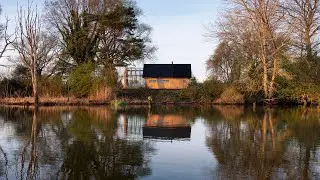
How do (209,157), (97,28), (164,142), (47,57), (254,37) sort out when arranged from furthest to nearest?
(47,57), (97,28), (254,37), (164,142), (209,157)

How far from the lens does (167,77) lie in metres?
54.4

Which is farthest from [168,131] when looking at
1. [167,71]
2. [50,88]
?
[167,71]

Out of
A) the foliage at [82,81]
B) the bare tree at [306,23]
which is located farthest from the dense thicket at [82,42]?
the bare tree at [306,23]

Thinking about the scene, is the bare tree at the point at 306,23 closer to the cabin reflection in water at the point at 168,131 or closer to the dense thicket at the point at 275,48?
the dense thicket at the point at 275,48

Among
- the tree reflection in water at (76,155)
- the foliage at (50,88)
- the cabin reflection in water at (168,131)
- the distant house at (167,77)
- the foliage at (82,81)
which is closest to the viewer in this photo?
the tree reflection in water at (76,155)

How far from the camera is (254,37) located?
37.2 m

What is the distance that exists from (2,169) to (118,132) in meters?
6.97

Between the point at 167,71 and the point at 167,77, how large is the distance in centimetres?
94

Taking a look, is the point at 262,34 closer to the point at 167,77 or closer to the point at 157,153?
the point at 167,77

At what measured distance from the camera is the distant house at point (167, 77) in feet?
178

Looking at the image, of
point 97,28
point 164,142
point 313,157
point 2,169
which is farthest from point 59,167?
point 97,28

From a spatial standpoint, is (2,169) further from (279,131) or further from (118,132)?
(279,131)

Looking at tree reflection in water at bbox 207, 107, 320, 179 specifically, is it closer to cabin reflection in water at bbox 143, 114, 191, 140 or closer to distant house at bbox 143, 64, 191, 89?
cabin reflection in water at bbox 143, 114, 191, 140

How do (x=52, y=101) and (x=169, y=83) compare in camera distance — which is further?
(x=169, y=83)
